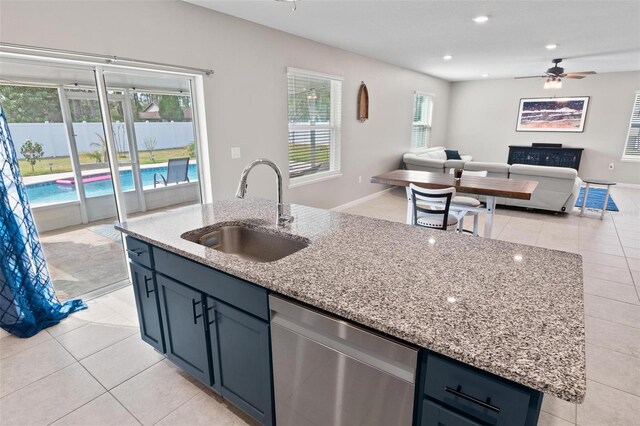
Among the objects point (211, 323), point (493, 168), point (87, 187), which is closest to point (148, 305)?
point (211, 323)

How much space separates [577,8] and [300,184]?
3.43 meters

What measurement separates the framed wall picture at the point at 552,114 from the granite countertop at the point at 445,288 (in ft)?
26.6

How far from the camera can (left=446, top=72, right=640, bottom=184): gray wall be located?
7191 mm

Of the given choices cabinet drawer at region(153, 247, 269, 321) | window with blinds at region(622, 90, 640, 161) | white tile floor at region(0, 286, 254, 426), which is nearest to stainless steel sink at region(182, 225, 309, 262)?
cabinet drawer at region(153, 247, 269, 321)

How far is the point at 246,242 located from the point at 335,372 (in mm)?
1092

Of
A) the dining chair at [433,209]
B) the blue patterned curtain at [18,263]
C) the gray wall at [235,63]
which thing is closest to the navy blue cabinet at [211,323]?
the blue patterned curtain at [18,263]

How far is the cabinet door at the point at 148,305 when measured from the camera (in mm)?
1882

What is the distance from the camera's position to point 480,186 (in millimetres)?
3301

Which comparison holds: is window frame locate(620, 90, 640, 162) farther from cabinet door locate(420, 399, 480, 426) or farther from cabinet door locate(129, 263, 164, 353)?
cabinet door locate(129, 263, 164, 353)

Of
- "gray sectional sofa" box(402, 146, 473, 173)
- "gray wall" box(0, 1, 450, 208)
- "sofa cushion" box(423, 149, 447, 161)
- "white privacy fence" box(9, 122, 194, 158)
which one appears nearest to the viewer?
"gray wall" box(0, 1, 450, 208)

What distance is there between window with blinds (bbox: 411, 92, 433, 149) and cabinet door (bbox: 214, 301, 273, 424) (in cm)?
680

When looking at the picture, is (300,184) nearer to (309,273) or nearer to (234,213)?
(234,213)

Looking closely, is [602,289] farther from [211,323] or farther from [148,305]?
[148,305]

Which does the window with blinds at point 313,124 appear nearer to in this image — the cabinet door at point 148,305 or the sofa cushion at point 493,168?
the sofa cushion at point 493,168
